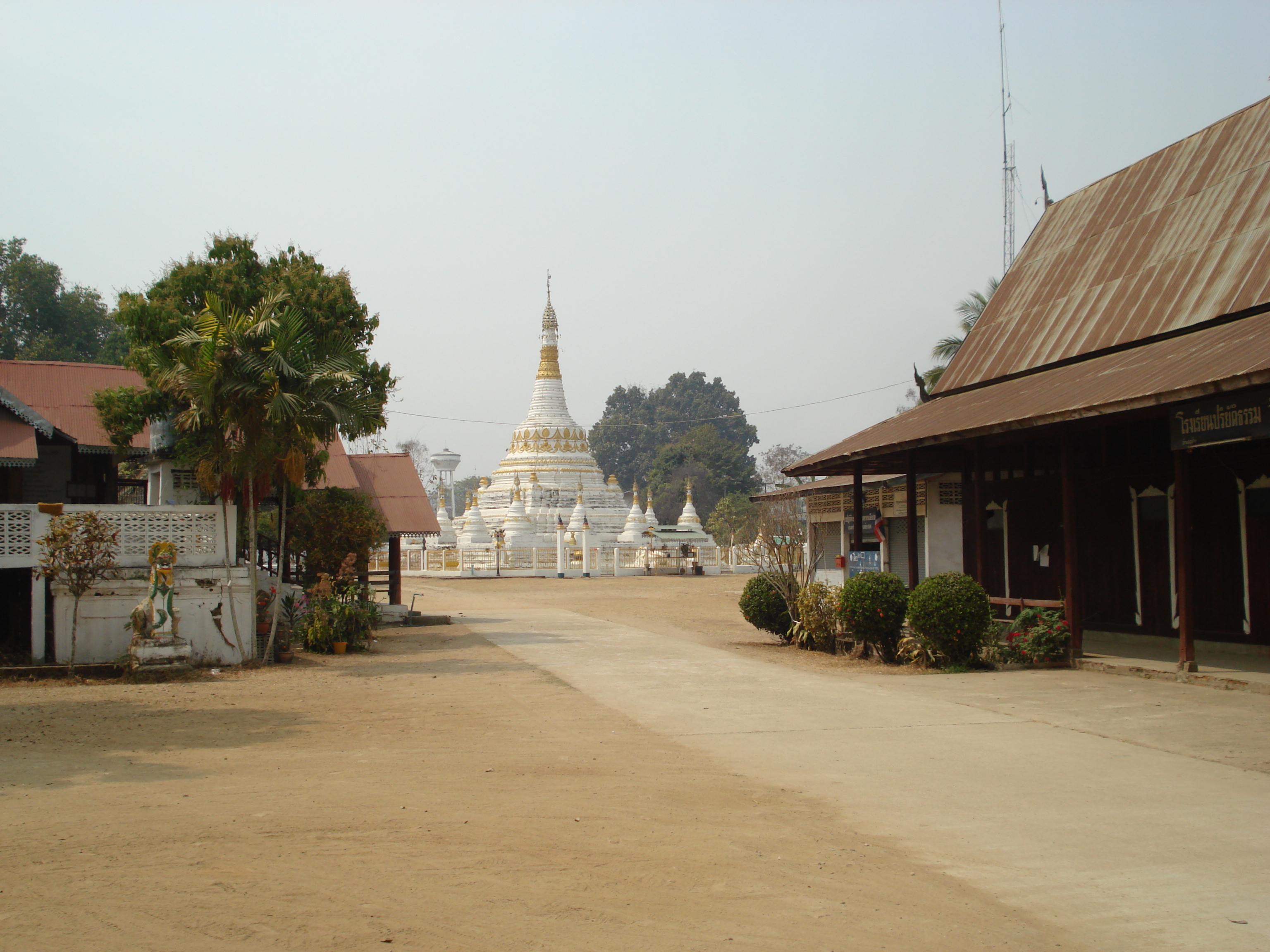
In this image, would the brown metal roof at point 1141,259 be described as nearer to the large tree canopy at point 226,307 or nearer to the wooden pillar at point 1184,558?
the wooden pillar at point 1184,558

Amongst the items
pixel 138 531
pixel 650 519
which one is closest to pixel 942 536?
pixel 138 531

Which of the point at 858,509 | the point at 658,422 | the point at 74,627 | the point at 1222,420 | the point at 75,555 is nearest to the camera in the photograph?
the point at 1222,420

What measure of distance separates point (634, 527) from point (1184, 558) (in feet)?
138

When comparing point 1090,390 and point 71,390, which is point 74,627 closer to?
point 71,390

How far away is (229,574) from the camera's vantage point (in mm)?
14641

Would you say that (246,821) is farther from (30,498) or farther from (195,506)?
(30,498)

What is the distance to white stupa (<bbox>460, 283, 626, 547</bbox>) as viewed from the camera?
2173 inches

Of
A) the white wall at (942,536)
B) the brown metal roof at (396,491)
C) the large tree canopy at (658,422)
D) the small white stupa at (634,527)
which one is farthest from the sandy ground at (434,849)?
the large tree canopy at (658,422)

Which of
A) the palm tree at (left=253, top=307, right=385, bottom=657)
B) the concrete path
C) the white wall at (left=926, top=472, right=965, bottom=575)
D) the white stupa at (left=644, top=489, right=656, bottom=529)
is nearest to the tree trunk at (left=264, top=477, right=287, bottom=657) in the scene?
the palm tree at (left=253, top=307, right=385, bottom=657)

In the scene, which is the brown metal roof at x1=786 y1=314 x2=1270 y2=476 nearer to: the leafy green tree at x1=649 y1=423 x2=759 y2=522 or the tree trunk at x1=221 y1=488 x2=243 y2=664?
the tree trunk at x1=221 y1=488 x2=243 y2=664

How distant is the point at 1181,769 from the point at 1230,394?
14.4 ft

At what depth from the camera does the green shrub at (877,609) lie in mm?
13969

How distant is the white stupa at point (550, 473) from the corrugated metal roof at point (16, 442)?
1515 inches

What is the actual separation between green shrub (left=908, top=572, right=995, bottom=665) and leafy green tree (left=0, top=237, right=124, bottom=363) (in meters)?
35.4
